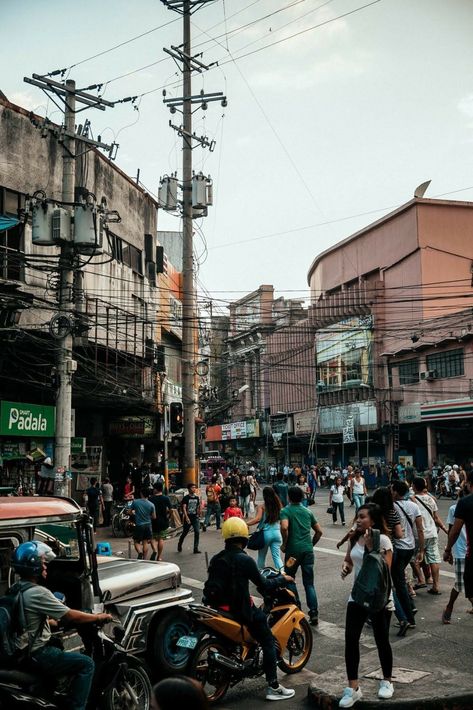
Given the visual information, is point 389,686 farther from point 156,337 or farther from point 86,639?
point 156,337

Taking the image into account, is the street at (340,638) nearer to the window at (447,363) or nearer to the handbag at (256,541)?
the handbag at (256,541)

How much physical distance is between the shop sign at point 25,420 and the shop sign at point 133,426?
7.44 m

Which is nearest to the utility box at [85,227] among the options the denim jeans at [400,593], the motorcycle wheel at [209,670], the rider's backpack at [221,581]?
the denim jeans at [400,593]

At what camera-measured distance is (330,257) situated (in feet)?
223

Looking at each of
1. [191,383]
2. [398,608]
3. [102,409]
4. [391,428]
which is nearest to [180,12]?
[191,383]

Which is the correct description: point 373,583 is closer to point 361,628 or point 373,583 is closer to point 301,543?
point 361,628

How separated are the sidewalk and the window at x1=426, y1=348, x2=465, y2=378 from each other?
38.5 metres

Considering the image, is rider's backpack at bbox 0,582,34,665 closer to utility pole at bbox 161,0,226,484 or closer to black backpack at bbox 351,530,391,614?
black backpack at bbox 351,530,391,614

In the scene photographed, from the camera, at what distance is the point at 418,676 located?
678 cm

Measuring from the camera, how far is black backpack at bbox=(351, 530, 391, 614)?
6.09m

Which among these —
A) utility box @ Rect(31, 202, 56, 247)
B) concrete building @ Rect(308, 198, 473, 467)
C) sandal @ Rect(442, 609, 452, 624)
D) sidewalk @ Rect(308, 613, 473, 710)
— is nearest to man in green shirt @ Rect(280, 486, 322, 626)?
sidewalk @ Rect(308, 613, 473, 710)

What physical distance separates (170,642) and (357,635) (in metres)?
2.01

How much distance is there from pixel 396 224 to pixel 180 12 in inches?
1405

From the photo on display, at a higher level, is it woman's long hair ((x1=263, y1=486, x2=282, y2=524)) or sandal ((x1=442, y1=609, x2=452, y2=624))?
woman's long hair ((x1=263, y1=486, x2=282, y2=524))
